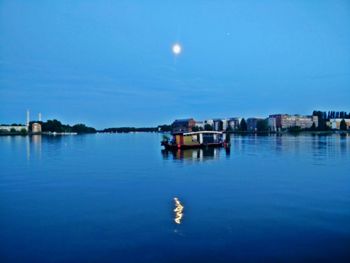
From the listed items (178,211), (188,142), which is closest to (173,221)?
(178,211)

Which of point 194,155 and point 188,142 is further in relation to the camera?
point 188,142

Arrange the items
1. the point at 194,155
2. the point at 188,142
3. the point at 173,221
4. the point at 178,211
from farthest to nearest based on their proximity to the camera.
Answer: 1. the point at 188,142
2. the point at 194,155
3. the point at 178,211
4. the point at 173,221

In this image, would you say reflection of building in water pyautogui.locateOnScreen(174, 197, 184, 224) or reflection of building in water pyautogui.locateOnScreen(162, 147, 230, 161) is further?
reflection of building in water pyautogui.locateOnScreen(162, 147, 230, 161)

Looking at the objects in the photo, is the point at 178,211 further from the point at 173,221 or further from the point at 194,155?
the point at 194,155

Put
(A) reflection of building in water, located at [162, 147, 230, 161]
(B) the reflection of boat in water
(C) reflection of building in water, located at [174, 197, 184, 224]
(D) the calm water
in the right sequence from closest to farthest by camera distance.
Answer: (D) the calm water < (C) reflection of building in water, located at [174, 197, 184, 224] < (A) reflection of building in water, located at [162, 147, 230, 161] < (B) the reflection of boat in water

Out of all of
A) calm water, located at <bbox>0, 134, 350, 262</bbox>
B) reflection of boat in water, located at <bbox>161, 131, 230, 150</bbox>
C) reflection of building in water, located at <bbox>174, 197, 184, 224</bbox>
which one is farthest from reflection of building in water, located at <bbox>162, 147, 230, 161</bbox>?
reflection of building in water, located at <bbox>174, 197, 184, 224</bbox>

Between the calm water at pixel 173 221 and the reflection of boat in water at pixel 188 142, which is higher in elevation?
the reflection of boat in water at pixel 188 142

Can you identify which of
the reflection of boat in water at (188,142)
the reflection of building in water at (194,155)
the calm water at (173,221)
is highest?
the reflection of boat in water at (188,142)

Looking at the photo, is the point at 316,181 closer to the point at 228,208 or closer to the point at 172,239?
the point at 228,208

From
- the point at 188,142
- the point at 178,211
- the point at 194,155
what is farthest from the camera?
the point at 188,142

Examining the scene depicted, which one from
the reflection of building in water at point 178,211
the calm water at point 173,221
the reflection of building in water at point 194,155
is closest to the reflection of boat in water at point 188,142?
the reflection of building in water at point 194,155

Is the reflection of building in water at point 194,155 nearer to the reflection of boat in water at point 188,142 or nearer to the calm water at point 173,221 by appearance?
the reflection of boat in water at point 188,142

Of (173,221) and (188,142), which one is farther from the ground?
(188,142)

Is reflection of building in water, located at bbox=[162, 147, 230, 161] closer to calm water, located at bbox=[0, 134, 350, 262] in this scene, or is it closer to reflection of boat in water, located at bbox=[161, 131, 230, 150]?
reflection of boat in water, located at bbox=[161, 131, 230, 150]
